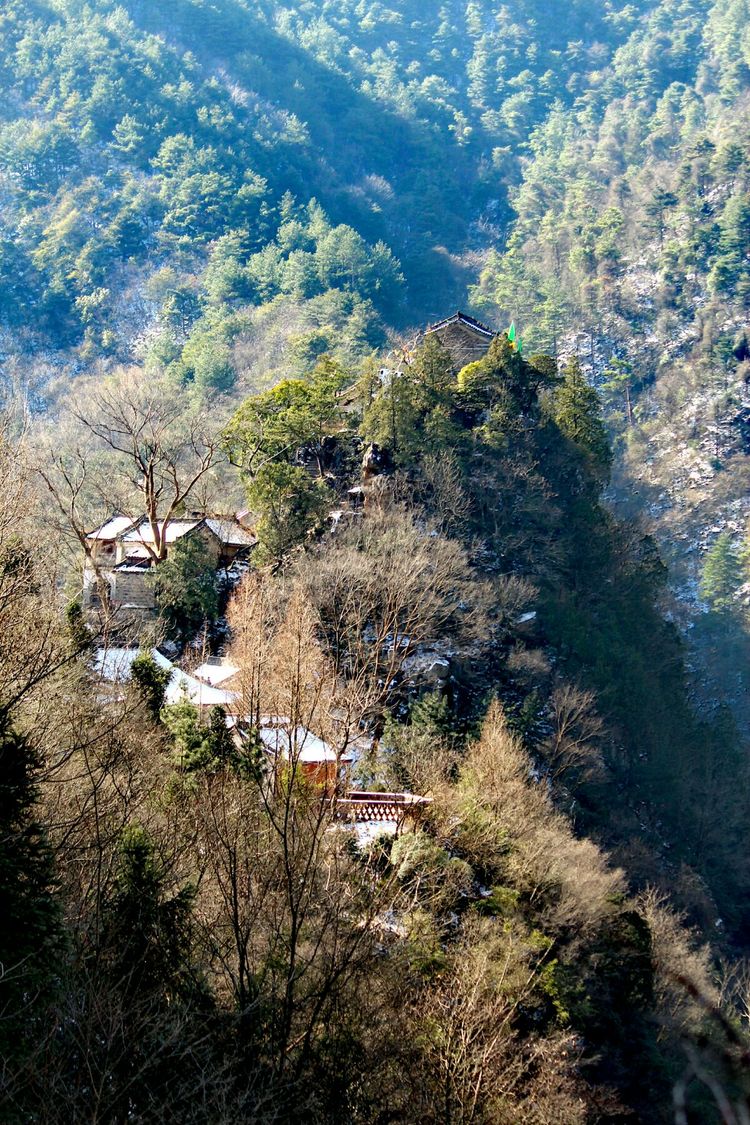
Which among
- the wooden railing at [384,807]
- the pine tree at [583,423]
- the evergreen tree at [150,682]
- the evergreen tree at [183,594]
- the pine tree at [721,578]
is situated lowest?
the wooden railing at [384,807]

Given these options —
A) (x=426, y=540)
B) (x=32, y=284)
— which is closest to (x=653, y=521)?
(x=426, y=540)

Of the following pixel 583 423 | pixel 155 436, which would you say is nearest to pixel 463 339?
pixel 583 423

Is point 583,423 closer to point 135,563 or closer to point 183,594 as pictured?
point 135,563

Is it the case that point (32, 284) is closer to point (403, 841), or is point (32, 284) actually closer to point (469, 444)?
point (469, 444)

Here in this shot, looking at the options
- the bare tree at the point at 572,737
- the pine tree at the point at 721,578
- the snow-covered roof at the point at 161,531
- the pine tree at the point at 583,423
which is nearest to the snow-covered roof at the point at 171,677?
the snow-covered roof at the point at 161,531

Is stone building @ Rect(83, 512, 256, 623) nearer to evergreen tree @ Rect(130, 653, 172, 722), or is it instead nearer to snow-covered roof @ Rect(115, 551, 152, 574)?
snow-covered roof @ Rect(115, 551, 152, 574)

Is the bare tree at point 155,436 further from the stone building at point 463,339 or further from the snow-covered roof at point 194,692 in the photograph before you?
the stone building at point 463,339

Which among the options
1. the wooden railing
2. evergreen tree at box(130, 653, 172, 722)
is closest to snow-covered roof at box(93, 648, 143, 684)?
evergreen tree at box(130, 653, 172, 722)
